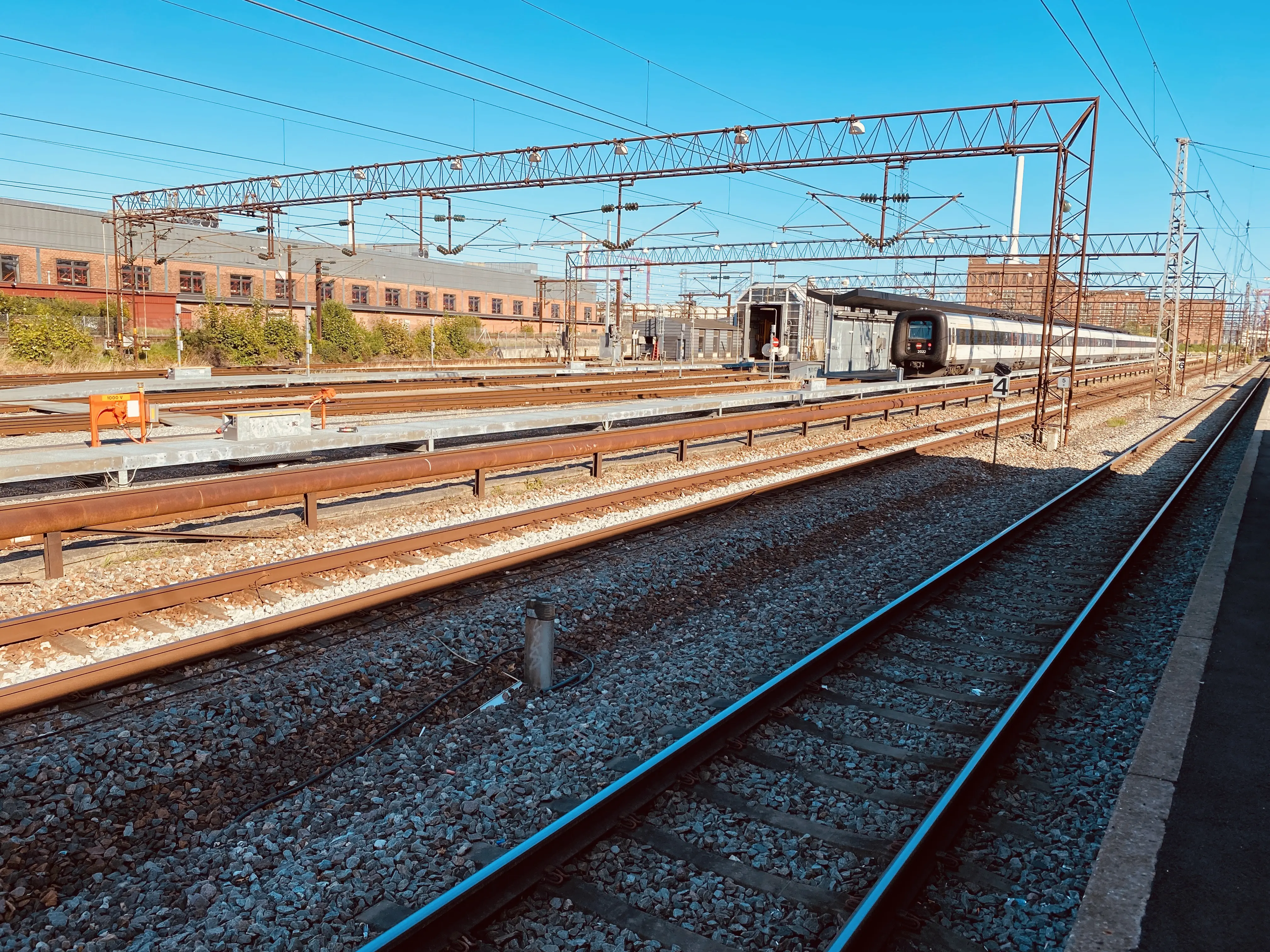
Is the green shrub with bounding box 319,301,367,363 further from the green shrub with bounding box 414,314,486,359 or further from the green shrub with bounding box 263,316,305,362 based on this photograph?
the green shrub with bounding box 414,314,486,359

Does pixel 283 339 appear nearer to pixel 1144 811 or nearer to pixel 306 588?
pixel 306 588

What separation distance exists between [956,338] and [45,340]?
32.7 meters

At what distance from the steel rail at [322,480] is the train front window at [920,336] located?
16.6 m

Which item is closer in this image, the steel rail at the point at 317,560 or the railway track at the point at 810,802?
the railway track at the point at 810,802

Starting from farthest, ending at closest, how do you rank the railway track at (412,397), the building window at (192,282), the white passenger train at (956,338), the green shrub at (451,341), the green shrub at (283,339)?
the building window at (192,282) → the green shrub at (451,341) → the green shrub at (283,339) → the white passenger train at (956,338) → the railway track at (412,397)

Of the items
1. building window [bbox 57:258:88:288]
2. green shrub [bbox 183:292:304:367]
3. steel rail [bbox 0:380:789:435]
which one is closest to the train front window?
steel rail [bbox 0:380:789:435]

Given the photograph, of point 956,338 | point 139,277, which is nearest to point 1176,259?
point 956,338

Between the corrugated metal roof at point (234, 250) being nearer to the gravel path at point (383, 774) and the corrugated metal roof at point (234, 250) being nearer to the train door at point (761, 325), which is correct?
the train door at point (761, 325)

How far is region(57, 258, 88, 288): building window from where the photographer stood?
49781 mm

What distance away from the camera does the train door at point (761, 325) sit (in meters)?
40.7

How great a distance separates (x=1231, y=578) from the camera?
891 cm

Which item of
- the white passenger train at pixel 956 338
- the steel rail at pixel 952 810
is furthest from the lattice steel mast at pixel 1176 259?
the steel rail at pixel 952 810

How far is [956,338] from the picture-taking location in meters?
33.2

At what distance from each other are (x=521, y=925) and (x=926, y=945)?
1613 millimetres
